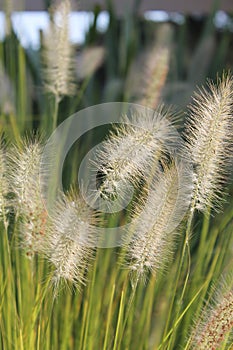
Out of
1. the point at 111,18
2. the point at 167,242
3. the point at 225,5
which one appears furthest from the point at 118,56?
the point at 167,242

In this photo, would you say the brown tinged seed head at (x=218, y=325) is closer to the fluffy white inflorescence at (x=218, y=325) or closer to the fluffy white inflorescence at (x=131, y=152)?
the fluffy white inflorescence at (x=218, y=325)

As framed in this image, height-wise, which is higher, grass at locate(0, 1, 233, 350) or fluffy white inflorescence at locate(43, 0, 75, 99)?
fluffy white inflorescence at locate(43, 0, 75, 99)

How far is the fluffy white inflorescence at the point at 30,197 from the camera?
20.8 inches

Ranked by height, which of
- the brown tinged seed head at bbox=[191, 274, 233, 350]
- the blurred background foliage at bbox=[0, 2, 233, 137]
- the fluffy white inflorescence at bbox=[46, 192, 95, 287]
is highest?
the blurred background foliage at bbox=[0, 2, 233, 137]

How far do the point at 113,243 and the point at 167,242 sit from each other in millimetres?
162

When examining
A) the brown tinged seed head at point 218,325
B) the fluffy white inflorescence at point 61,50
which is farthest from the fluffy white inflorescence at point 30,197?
the fluffy white inflorescence at point 61,50

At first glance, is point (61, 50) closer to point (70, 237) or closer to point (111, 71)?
point (70, 237)

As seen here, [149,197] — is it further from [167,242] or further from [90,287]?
[90,287]

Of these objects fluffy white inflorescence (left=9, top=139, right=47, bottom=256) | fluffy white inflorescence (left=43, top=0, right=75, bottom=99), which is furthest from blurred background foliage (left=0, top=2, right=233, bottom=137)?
fluffy white inflorescence (left=9, top=139, right=47, bottom=256)

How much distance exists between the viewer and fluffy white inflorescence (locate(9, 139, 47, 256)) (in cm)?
53

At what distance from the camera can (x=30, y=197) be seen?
545 mm

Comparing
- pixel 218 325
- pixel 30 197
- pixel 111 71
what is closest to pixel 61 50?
pixel 30 197

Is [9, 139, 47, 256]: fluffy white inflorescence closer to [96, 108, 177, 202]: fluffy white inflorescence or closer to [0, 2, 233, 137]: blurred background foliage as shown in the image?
[96, 108, 177, 202]: fluffy white inflorescence

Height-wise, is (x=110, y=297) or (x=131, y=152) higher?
(x=131, y=152)
